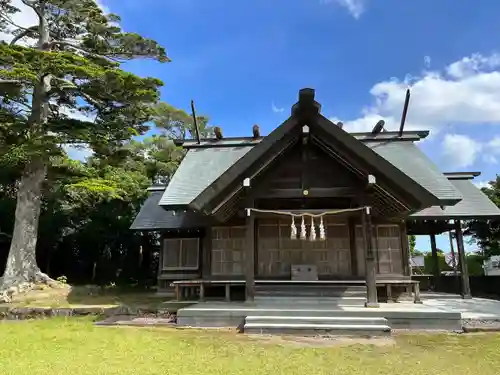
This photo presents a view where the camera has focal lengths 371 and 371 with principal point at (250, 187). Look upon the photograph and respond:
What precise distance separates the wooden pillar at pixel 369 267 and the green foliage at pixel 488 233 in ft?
34.0

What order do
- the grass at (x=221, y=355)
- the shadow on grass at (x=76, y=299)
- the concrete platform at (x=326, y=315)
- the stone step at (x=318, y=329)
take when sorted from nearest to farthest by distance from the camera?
the grass at (x=221, y=355) → the stone step at (x=318, y=329) → the concrete platform at (x=326, y=315) → the shadow on grass at (x=76, y=299)

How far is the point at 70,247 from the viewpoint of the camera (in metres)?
19.8

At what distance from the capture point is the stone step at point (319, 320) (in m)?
6.57

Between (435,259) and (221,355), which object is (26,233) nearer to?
(221,355)

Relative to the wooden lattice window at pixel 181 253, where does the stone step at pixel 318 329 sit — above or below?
below

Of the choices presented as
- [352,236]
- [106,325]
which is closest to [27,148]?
[106,325]

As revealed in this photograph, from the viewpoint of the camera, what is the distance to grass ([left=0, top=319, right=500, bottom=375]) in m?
4.42

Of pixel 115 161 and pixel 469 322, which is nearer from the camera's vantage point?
pixel 469 322

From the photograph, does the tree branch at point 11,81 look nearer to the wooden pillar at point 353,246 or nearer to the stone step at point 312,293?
the stone step at point 312,293

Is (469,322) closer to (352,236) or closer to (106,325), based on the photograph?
(352,236)

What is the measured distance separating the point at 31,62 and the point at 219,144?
6472mm

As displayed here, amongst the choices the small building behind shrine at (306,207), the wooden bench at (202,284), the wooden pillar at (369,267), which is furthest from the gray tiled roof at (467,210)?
the wooden bench at (202,284)

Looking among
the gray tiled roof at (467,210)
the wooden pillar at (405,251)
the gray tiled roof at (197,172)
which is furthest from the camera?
the gray tiled roof at (467,210)

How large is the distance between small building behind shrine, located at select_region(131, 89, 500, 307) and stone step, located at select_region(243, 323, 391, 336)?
1447mm
